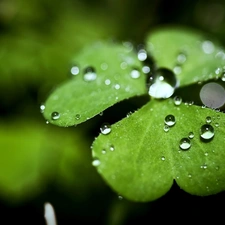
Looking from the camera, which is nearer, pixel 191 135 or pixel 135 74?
pixel 191 135

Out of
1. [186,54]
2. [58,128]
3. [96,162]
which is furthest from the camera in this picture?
[58,128]

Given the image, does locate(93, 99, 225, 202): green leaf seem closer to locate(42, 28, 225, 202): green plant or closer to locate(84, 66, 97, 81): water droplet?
locate(42, 28, 225, 202): green plant

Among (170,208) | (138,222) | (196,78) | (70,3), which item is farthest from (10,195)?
(70,3)

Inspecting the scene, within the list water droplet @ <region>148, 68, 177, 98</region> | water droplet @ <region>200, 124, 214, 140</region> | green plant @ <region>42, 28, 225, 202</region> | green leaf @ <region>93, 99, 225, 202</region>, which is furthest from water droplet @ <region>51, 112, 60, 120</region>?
water droplet @ <region>200, 124, 214, 140</region>

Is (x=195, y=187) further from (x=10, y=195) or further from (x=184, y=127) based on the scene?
(x=10, y=195)

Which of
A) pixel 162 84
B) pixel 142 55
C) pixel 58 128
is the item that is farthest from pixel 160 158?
pixel 58 128

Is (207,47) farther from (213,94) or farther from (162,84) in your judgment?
Result: (162,84)
